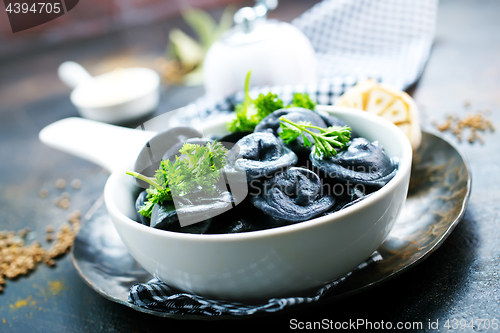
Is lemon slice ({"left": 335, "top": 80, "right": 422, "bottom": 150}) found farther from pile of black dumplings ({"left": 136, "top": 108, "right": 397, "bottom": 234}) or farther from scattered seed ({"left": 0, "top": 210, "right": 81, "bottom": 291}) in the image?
scattered seed ({"left": 0, "top": 210, "right": 81, "bottom": 291})

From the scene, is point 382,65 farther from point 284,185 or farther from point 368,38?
point 284,185

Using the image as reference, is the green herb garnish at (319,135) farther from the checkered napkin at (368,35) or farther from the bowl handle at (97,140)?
the checkered napkin at (368,35)

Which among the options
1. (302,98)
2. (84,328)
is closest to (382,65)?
(302,98)

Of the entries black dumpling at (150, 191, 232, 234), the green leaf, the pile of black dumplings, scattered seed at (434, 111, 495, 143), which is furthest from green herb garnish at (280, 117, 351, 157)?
the green leaf

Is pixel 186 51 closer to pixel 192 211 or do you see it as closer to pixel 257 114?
pixel 257 114

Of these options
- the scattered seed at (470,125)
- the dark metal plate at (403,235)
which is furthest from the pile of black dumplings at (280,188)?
the scattered seed at (470,125)
